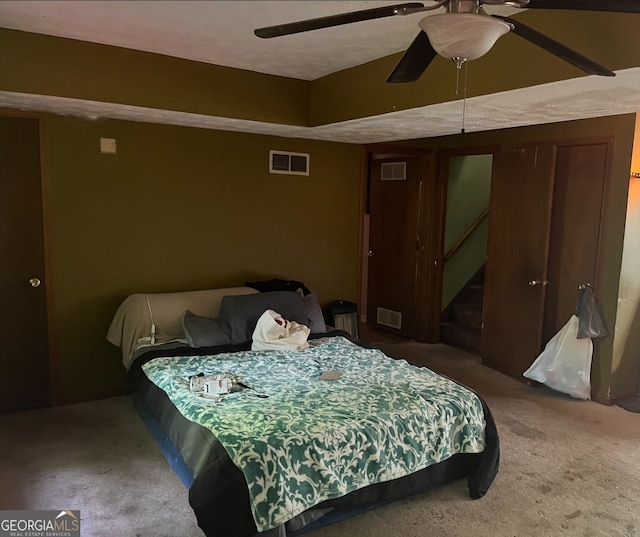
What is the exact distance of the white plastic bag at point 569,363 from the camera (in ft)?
12.7

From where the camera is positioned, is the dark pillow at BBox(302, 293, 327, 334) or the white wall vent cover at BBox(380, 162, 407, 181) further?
the white wall vent cover at BBox(380, 162, 407, 181)

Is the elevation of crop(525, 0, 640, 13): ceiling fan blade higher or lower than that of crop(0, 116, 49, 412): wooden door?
higher

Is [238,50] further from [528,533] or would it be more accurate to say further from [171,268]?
[528,533]

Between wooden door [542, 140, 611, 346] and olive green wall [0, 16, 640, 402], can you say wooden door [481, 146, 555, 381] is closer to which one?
wooden door [542, 140, 611, 346]

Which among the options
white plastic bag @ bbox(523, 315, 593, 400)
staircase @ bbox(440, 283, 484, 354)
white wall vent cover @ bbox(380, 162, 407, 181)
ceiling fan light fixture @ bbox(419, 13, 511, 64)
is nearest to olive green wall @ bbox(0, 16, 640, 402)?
white plastic bag @ bbox(523, 315, 593, 400)

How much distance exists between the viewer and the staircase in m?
5.12

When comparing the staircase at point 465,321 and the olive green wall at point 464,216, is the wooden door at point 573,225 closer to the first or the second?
the staircase at point 465,321

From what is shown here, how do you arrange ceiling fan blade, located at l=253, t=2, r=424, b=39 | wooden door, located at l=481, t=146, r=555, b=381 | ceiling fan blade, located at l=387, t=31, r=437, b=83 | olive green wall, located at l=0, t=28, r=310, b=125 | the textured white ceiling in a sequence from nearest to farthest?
ceiling fan blade, located at l=253, t=2, r=424, b=39, ceiling fan blade, located at l=387, t=31, r=437, b=83, the textured white ceiling, olive green wall, located at l=0, t=28, r=310, b=125, wooden door, located at l=481, t=146, r=555, b=381

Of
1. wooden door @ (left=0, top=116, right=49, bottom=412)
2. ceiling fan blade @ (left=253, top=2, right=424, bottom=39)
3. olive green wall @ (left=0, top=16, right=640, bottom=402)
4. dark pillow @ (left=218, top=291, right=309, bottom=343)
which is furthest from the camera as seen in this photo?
dark pillow @ (left=218, top=291, right=309, bottom=343)

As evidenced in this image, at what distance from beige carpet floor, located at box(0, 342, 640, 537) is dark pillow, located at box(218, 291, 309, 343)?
2.85ft

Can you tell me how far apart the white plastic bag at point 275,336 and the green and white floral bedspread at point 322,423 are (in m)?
0.25

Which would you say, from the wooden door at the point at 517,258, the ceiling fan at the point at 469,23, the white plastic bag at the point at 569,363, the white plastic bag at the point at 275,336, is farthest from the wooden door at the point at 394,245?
the ceiling fan at the point at 469,23

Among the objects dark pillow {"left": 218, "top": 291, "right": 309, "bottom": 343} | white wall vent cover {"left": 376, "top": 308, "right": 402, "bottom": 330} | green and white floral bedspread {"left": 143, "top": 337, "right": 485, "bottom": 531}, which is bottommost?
white wall vent cover {"left": 376, "top": 308, "right": 402, "bottom": 330}

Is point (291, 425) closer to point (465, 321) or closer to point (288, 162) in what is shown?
point (288, 162)
